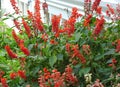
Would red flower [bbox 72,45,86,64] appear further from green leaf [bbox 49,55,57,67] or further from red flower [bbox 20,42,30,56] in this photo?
red flower [bbox 20,42,30,56]

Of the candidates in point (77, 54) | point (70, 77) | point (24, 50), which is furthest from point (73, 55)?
point (24, 50)

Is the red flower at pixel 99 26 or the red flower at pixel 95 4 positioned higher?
the red flower at pixel 95 4

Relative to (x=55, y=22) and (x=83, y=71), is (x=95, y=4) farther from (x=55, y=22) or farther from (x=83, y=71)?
(x=83, y=71)

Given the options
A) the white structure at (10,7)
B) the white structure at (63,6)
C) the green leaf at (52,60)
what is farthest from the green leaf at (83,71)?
the white structure at (10,7)

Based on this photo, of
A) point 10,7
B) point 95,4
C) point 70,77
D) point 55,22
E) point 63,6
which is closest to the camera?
point 70,77

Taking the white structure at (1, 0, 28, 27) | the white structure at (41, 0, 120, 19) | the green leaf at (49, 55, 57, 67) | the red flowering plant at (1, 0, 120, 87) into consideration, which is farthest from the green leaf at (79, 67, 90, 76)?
the white structure at (1, 0, 28, 27)

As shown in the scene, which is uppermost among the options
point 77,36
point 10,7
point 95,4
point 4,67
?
point 10,7

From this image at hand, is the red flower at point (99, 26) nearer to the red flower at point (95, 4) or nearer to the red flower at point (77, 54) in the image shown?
the red flower at point (77, 54)

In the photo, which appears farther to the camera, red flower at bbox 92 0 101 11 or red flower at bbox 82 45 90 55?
red flower at bbox 92 0 101 11

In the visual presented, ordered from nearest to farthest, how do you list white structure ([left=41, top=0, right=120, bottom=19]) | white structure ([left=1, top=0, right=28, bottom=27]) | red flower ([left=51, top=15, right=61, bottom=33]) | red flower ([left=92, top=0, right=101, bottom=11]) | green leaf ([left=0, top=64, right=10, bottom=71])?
red flower ([left=51, top=15, right=61, bottom=33]), red flower ([left=92, top=0, right=101, bottom=11]), green leaf ([left=0, top=64, right=10, bottom=71]), white structure ([left=41, top=0, right=120, bottom=19]), white structure ([left=1, top=0, right=28, bottom=27])

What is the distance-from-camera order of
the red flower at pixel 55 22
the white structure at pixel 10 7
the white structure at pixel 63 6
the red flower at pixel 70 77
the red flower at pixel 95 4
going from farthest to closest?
the white structure at pixel 10 7 → the white structure at pixel 63 6 → the red flower at pixel 95 4 → the red flower at pixel 55 22 → the red flower at pixel 70 77

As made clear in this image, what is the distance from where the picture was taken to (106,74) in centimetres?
280

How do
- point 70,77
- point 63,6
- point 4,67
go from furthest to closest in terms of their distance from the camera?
point 63,6
point 4,67
point 70,77

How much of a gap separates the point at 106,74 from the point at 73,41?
34 cm
